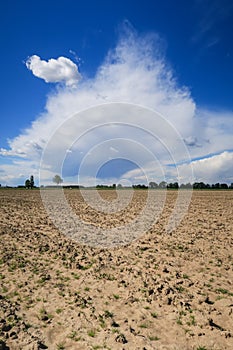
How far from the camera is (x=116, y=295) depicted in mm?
7574

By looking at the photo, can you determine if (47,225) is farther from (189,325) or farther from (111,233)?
(189,325)

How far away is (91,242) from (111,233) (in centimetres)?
240

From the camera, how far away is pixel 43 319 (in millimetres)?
6258

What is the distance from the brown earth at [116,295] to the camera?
5605mm

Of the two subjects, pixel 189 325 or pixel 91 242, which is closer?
pixel 189 325

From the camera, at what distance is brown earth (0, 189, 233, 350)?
18.4 ft

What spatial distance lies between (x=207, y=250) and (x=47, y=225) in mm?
10698

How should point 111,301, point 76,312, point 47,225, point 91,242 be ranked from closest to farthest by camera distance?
point 76,312
point 111,301
point 91,242
point 47,225

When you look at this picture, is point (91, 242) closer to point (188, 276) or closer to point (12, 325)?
point (188, 276)

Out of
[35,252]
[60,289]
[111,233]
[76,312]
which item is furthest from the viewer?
[111,233]

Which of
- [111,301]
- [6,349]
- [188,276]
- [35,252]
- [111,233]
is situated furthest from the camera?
[111,233]

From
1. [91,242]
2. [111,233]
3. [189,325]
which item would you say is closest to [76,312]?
[189,325]

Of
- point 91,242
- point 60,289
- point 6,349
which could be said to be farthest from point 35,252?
point 6,349

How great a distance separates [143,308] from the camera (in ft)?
22.4
